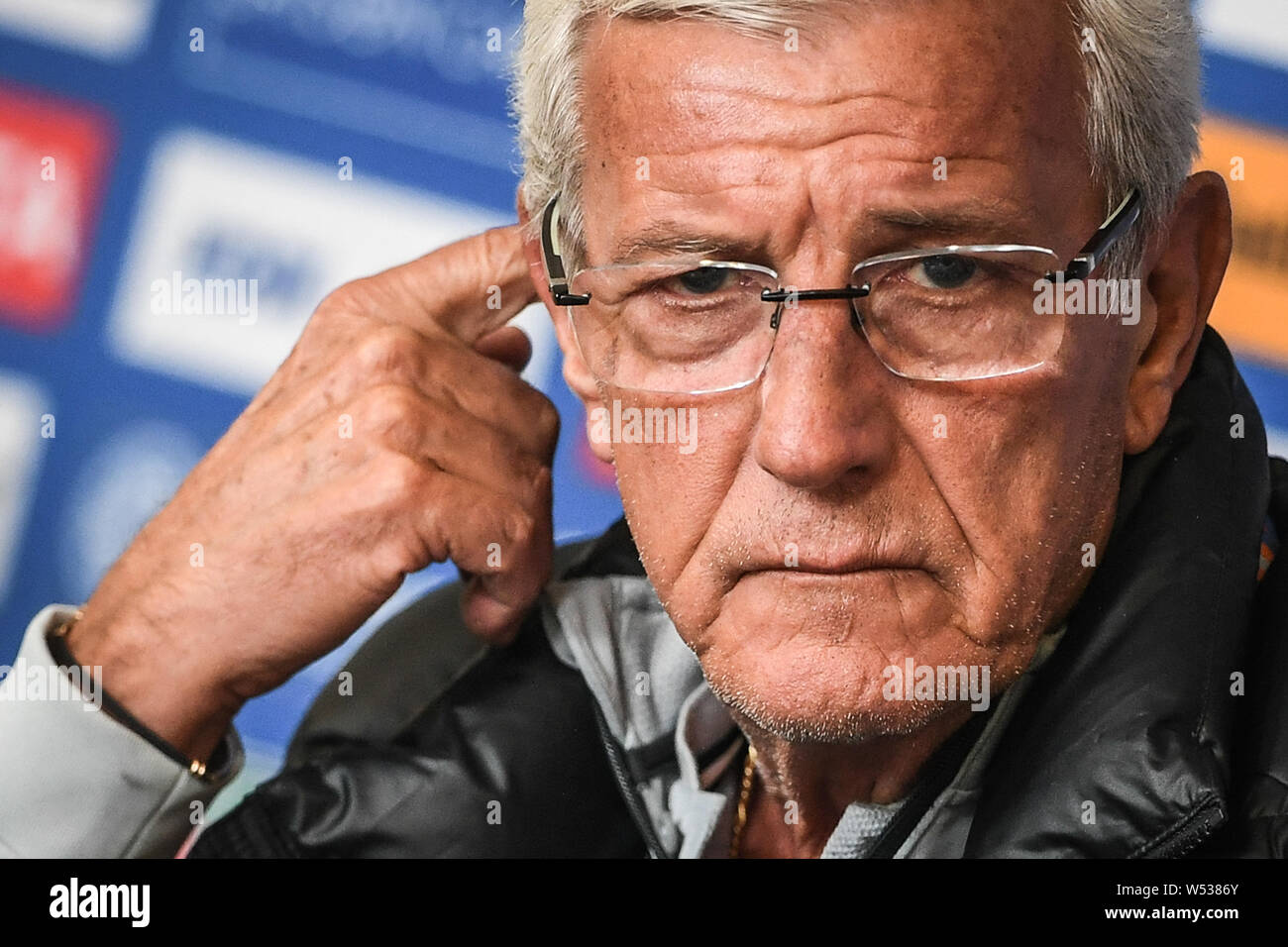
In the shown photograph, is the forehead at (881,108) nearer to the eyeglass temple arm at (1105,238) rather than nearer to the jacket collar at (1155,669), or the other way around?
the eyeglass temple arm at (1105,238)

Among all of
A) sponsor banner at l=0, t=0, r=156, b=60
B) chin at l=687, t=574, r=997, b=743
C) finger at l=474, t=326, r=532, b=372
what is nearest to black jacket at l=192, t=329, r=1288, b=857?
chin at l=687, t=574, r=997, b=743

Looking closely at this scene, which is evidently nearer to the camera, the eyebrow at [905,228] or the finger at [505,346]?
the eyebrow at [905,228]

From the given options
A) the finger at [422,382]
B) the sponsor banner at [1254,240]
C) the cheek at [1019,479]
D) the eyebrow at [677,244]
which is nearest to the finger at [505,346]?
the finger at [422,382]

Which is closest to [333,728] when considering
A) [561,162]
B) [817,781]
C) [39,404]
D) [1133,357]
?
[817,781]

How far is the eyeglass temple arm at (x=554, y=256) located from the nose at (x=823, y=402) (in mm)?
275

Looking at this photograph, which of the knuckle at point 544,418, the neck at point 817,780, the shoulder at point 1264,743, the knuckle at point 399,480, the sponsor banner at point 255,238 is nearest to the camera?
the shoulder at point 1264,743

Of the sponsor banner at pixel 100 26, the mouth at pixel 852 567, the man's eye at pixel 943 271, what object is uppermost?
the sponsor banner at pixel 100 26

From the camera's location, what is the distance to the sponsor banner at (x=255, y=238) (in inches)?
103

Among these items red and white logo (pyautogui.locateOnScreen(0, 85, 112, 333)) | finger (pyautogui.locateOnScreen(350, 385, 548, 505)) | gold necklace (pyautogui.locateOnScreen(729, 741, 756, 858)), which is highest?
red and white logo (pyautogui.locateOnScreen(0, 85, 112, 333))

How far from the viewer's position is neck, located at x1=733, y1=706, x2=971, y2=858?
138cm

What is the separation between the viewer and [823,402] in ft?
3.79

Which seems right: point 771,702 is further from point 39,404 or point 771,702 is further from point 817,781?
point 39,404

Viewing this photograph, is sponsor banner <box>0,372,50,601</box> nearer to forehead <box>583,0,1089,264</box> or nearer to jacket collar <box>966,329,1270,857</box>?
forehead <box>583,0,1089,264</box>

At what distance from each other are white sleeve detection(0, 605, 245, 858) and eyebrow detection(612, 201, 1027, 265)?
747 mm
